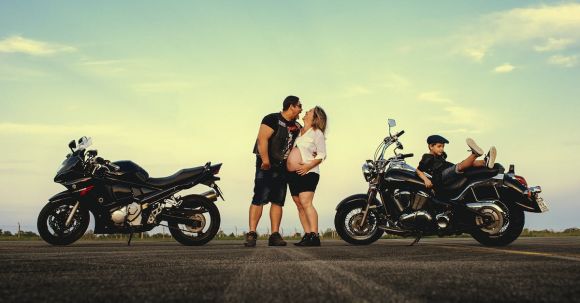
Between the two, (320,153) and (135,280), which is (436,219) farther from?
(135,280)

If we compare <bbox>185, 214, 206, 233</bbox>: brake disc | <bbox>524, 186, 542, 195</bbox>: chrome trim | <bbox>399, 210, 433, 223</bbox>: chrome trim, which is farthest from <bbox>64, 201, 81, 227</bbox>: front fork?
<bbox>524, 186, 542, 195</bbox>: chrome trim

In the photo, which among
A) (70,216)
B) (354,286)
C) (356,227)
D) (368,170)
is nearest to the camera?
(354,286)

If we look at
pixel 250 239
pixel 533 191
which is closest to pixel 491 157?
Answer: pixel 533 191

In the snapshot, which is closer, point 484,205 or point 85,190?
point 484,205

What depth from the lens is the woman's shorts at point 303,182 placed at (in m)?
9.64

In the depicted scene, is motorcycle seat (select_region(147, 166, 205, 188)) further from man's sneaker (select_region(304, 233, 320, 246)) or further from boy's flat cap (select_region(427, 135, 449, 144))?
boy's flat cap (select_region(427, 135, 449, 144))

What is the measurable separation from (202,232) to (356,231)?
2.48 metres

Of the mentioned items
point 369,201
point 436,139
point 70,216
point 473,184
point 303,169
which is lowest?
point 70,216

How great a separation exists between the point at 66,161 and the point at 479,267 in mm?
7613

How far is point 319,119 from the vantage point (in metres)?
9.63

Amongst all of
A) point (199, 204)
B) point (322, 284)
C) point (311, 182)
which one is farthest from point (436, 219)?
point (322, 284)

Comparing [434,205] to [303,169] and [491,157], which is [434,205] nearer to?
[491,157]

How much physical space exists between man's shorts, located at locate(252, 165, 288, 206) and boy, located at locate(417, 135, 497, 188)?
210cm

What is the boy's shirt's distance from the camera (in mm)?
9750
